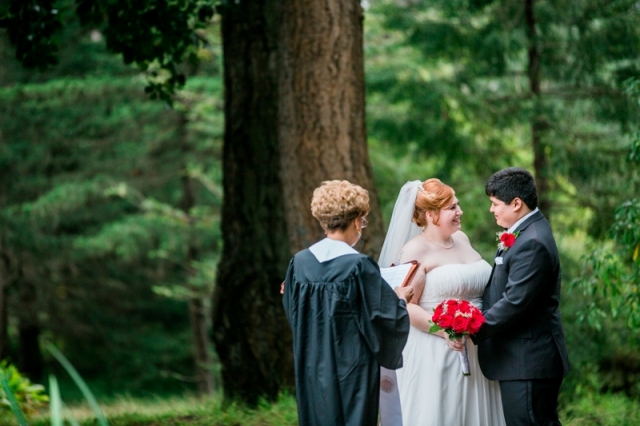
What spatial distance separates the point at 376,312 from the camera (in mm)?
3906

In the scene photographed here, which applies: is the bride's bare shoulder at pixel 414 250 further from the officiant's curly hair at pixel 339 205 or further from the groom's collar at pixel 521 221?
the officiant's curly hair at pixel 339 205

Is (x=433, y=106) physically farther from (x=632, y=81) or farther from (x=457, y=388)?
(x=457, y=388)

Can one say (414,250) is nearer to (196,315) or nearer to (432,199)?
(432,199)

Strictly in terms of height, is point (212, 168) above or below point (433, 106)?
below

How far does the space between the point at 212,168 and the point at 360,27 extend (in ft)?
37.9

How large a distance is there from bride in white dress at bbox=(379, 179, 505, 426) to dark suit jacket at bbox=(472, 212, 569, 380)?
0.27 metres

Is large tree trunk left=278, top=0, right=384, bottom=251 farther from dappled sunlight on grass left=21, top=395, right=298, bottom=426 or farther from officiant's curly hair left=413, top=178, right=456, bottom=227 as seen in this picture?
officiant's curly hair left=413, top=178, right=456, bottom=227

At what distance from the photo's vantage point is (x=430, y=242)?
479 centimetres

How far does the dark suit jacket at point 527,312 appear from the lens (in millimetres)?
4148

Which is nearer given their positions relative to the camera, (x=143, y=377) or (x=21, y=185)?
(x=21, y=185)

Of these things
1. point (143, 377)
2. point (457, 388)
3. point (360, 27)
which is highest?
point (360, 27)

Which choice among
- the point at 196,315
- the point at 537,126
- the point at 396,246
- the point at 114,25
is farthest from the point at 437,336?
the point at 196,315

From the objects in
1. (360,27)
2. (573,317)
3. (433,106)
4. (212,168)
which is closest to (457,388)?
(360,27)

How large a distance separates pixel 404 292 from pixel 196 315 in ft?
47.2
